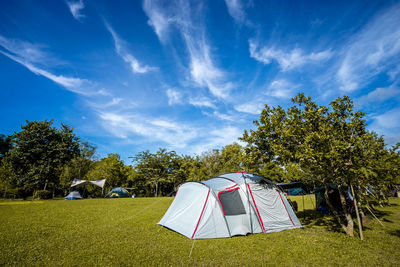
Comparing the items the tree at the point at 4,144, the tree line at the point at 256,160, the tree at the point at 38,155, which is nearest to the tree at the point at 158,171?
the tree line at the point at 256,160

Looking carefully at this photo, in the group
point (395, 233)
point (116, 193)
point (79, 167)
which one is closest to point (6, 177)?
point (79, 167)

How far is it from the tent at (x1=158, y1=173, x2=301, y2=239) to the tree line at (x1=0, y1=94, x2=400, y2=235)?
56.4 inches

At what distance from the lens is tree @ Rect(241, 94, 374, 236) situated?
7105mm

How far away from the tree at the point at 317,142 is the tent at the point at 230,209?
1.76 meters

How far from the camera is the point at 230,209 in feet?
26.7

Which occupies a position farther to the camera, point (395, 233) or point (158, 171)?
point (158, 171)

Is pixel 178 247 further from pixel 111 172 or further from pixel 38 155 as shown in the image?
pixel 111 172

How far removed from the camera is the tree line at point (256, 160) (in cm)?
737

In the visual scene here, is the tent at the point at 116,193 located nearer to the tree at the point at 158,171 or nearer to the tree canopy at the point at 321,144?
the tree at the point at 158,171

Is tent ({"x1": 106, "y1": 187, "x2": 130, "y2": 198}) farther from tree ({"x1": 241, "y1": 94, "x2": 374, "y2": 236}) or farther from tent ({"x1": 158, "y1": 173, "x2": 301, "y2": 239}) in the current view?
tree ({"x1": 241, "y1": 94, "x2": 374, "y2": 236})

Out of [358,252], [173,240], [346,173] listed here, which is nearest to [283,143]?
[346,173]

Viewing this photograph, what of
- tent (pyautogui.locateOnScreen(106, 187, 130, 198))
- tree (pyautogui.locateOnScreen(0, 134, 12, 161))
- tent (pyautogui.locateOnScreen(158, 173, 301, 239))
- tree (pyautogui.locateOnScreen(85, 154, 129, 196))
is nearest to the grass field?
tent (pyautogui.locateOnScreen(158, 173, 301, 239))

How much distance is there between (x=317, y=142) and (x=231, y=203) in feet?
15.0

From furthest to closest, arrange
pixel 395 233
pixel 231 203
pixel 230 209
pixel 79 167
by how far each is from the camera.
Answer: pixel 79 167 → pixel 231 203 → pixel 230 209 → pixel 395 233
